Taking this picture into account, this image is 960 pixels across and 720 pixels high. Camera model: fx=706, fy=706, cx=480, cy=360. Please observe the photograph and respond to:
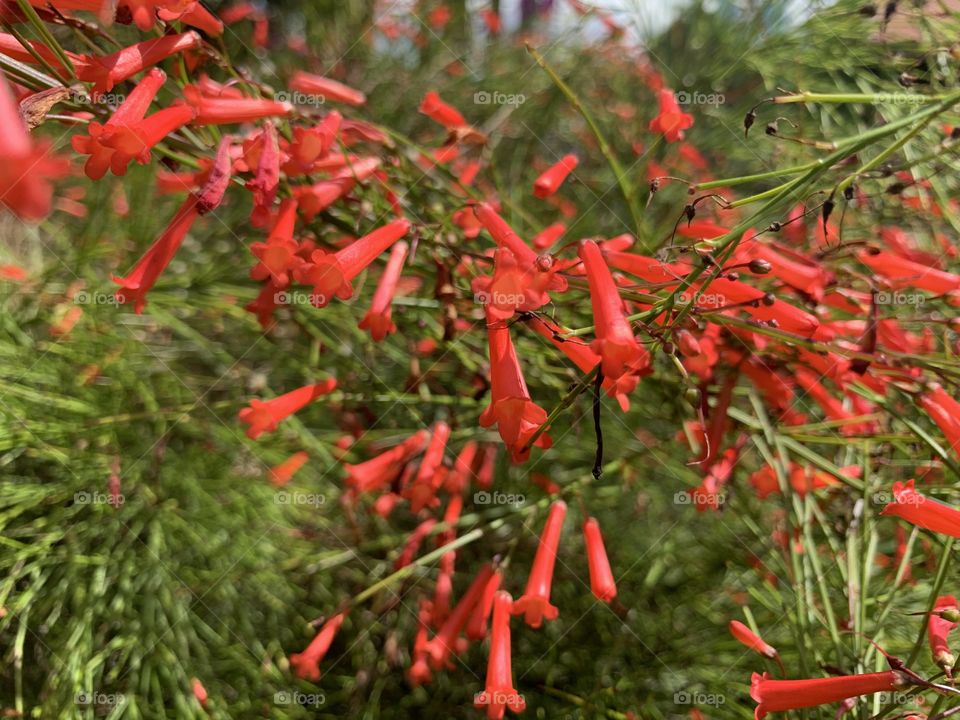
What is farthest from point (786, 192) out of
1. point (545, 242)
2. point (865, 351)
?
point (545, 242)

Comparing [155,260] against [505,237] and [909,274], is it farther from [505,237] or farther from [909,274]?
[909,274]

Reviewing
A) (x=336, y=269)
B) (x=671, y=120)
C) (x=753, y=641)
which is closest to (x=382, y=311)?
(x=336, y=269)

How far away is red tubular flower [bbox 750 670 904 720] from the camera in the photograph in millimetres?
798

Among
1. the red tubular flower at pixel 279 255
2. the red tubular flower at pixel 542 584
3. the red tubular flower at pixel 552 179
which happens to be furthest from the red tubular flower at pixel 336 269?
the red tubular flower at pixel 542 584

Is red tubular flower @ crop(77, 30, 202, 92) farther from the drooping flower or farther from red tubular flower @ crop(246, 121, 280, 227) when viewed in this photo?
the drooping flower

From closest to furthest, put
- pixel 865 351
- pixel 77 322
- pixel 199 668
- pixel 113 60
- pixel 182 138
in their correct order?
pixel 113 60, pixel 865 351, pixel 182 138, pixel 199 668, pixel 77 322

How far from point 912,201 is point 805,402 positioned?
0.52 metres

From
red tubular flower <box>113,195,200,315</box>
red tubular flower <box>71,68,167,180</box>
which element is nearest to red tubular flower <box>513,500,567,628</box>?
red tubular flower <box>113,195,200,315</box>

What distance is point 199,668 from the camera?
140 centimetres

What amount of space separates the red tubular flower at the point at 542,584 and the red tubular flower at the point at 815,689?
1.06 ft

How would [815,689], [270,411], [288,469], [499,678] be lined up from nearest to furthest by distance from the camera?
[815,689] → [499,678] → [270,411] → [288,469]

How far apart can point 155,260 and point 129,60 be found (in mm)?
252

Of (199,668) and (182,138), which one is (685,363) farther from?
(199,668)

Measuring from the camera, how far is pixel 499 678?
1103mm
